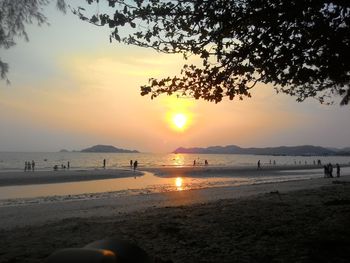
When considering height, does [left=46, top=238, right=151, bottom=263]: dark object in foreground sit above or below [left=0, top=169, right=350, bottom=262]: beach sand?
above

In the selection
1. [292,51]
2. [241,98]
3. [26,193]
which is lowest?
[26,193]

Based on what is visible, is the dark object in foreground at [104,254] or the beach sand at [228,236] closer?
the dark object in foreground at [104,254]

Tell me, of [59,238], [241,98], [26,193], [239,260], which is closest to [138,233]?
[59,238]

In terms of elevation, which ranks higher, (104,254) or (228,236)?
(104,254)

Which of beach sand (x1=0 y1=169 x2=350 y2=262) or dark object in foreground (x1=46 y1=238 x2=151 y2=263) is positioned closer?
dark object in foreground (x1=46 y1=238 x2=151 y2=263)

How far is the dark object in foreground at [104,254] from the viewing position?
13.3ft

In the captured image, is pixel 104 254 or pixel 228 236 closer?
pixel 104 254

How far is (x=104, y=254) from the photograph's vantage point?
414 cm

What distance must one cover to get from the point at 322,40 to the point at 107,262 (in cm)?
609

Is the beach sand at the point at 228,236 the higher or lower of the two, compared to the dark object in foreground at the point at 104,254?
lower

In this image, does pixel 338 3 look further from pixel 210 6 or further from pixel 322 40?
pixel 210 6

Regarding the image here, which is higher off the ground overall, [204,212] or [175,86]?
[175,86]

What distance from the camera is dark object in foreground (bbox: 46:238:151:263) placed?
405 centimetres

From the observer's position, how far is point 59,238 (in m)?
9.68
